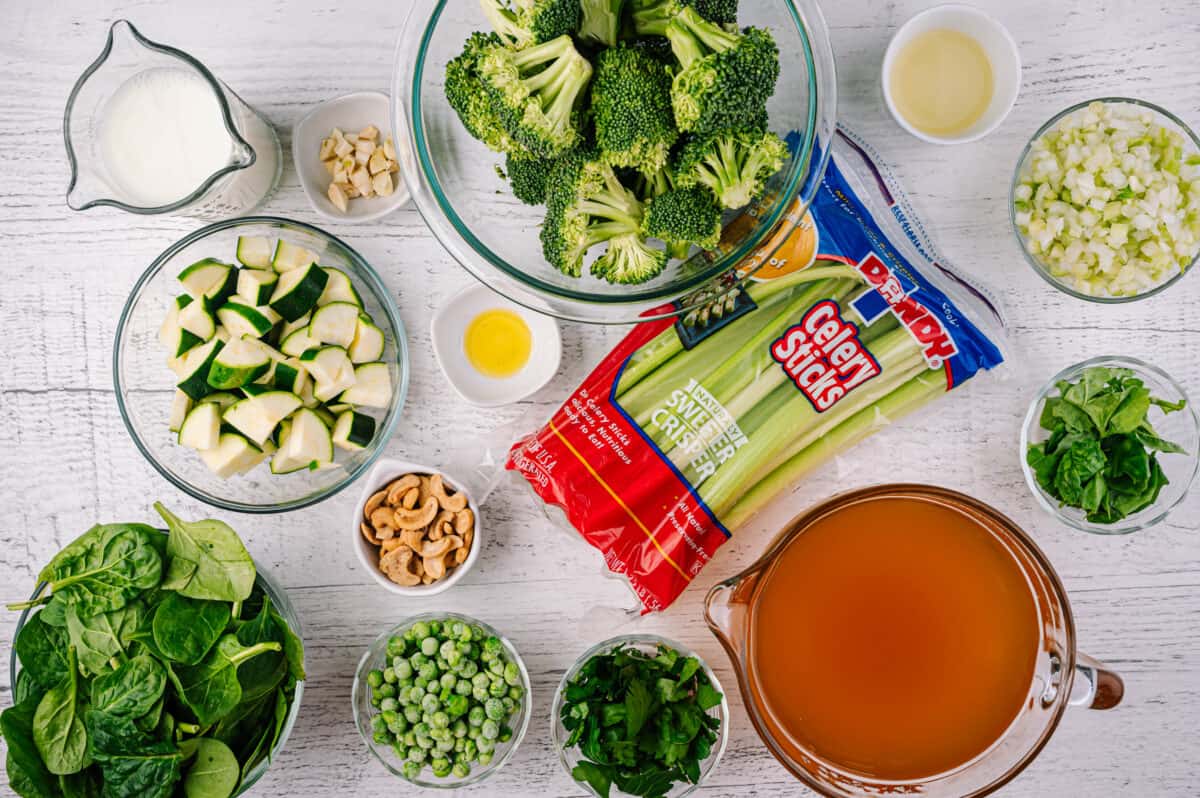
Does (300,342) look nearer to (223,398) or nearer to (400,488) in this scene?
(223,398)

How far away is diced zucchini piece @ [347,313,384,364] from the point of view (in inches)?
62.1

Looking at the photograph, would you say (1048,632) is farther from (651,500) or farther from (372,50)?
(372,50)

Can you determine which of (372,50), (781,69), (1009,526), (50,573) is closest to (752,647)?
(1009,526)

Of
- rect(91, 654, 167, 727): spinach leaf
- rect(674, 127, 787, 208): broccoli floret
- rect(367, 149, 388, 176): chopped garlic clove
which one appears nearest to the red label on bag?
rect(674, 127, 787, 208): broccoli floret

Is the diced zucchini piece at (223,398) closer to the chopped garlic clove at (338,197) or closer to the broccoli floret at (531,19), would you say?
the chopped garlic clove at (338,197)

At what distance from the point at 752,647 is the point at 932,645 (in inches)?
11.2

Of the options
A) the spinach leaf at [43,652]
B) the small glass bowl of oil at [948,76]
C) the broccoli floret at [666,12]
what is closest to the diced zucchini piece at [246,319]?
the spinach leaf at [43,652]

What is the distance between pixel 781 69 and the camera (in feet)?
4.29

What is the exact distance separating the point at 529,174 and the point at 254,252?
0.59 metres

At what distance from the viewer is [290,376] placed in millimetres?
1536

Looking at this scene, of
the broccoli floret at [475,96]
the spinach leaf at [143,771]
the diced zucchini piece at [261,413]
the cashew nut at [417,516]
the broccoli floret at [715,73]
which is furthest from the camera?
the cashew nut at [417,516]

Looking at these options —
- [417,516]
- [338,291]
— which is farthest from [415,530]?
[338,291]

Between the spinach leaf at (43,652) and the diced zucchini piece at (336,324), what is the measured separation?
2.14 ft

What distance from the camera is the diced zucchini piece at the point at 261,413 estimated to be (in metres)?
1.51
